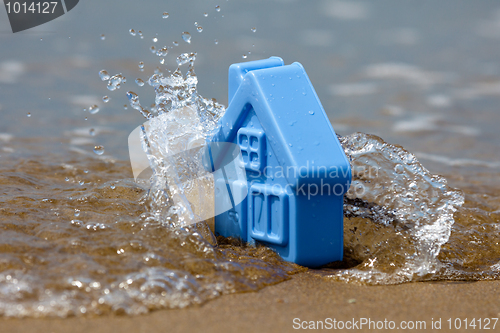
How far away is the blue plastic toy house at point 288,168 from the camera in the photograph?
2.02 metres

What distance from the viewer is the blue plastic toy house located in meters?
2.02

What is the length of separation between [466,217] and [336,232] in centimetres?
120

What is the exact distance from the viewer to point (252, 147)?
2.20 m

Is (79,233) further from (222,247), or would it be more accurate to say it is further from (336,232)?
(336,232)

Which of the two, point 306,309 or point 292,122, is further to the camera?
point 292,122

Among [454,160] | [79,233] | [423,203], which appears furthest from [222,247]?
[454,160]

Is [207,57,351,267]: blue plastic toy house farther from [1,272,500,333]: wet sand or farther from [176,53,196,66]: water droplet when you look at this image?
[176,53,196,66]: water droplet

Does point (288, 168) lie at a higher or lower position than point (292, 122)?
lower

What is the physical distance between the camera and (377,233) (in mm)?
2416

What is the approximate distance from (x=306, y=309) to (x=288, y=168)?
0.55 metres

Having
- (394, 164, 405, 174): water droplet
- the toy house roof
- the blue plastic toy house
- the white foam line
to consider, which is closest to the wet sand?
the blue plastic toy house

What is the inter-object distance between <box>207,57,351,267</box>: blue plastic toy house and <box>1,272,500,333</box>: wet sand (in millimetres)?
187

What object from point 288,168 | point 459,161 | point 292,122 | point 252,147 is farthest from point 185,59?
point 459,161

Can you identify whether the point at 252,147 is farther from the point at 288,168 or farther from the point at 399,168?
the point at 399,168
